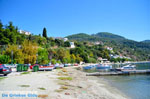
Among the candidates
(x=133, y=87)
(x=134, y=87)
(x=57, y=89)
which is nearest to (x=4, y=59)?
(x=57, y=89)

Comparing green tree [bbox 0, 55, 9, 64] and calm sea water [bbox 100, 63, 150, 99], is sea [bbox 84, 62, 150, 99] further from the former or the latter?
green tree [bbox 0, 55, 9, 64]

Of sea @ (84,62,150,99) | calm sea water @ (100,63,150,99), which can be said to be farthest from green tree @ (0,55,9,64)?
calm sea water @ (100,63,150,99)

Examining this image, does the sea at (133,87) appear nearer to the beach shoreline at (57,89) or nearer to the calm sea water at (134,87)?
the calm sea water at (134,87)

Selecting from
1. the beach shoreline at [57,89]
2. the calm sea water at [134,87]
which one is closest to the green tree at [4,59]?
the beach shoreline at [57,89]

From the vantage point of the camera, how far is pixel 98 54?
183 m

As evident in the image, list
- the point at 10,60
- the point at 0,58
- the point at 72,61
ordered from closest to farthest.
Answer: the point at 0,58, the point at 10,60, the point at 72,61

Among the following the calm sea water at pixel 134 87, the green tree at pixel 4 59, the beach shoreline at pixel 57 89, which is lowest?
the calm sea water at pixel 134 87

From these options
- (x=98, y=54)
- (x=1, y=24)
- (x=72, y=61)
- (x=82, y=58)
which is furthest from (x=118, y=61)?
(x=1, y=24)

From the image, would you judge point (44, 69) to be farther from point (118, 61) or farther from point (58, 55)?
point (118, 61)

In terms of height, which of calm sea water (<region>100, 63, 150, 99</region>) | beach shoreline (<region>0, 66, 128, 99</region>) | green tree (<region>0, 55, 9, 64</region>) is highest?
green tree (<region>0, 55, 9, 64</region>)

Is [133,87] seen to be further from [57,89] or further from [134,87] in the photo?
[57,89]

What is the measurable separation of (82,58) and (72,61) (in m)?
30.3

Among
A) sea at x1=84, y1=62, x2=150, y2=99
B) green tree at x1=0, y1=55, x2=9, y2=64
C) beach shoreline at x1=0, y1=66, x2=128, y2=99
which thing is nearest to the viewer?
beach shoreline at x1=0, y1=66, x2=128, y2=99

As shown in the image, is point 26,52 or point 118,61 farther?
point 118,61
